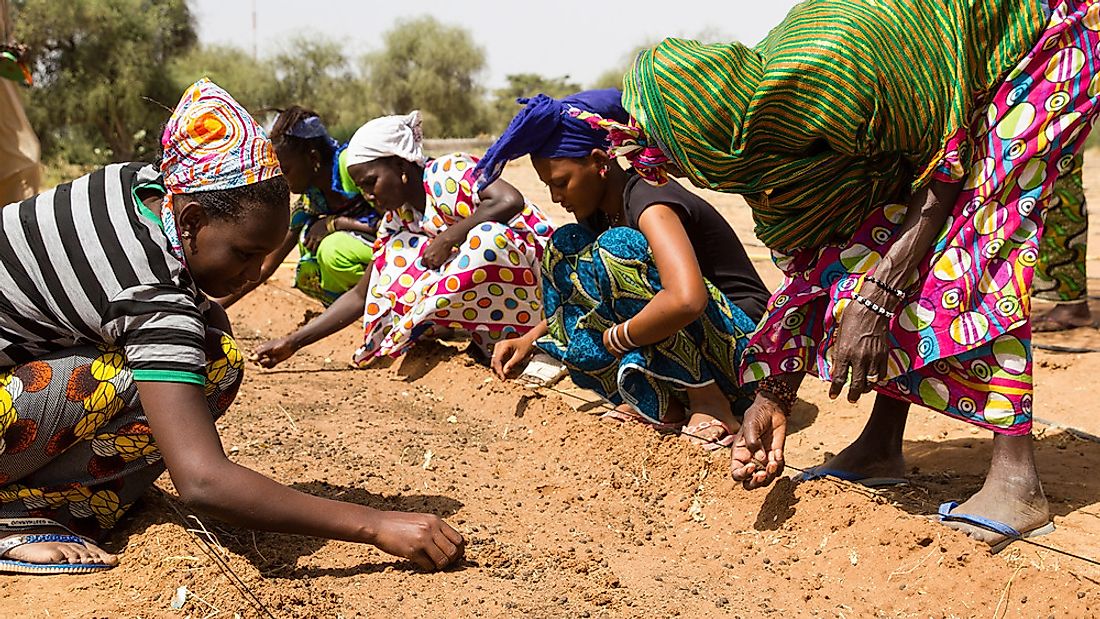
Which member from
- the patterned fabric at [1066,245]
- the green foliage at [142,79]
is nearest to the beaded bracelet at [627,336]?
the patterned fabric at [1066,245]

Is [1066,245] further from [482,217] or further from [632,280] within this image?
[482,217]

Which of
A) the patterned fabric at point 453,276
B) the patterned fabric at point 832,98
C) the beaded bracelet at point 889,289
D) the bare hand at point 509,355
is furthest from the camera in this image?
the patterned fabric at point 453,276

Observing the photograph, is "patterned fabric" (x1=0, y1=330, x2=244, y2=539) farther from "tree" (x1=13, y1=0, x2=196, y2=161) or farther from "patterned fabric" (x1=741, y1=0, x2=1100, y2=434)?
"tree" (x1=13, y1=0, x2=196, y2=161)

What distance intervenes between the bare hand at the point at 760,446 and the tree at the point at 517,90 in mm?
36478

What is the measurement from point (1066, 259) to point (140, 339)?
450 centimetres

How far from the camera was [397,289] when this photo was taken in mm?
4848

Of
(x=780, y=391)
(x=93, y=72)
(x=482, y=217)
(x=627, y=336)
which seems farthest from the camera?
(x=93, y=72)

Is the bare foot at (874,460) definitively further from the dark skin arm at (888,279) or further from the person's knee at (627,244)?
the person's knee at (627,244)

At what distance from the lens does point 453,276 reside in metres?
4.57

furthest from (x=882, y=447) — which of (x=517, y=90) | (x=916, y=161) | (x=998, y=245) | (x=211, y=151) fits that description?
(x=517, y=90)

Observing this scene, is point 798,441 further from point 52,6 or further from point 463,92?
point 463,92

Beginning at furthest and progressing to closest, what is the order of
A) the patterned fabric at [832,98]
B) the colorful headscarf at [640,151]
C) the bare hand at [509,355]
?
1. the bare hand at [509,355]
2. the colorful headscarf at [640,151]
3. the patterned fabric at [832,98]

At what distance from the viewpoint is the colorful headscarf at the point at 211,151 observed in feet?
7.29

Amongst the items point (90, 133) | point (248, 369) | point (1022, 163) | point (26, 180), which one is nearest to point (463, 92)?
point (90, 133)
